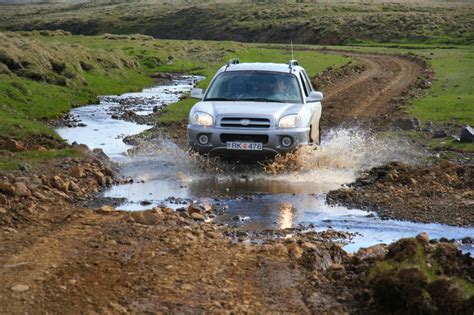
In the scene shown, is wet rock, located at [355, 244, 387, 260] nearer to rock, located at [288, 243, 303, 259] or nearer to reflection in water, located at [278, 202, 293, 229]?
rock, located at [288, 243, 303, 259]

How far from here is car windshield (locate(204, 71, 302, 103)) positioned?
1525 centimetres

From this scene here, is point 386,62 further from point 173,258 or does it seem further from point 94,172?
point 173,258

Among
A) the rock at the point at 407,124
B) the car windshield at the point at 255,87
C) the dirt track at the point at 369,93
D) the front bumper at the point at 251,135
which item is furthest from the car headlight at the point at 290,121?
the dirt track at the point at 369,93

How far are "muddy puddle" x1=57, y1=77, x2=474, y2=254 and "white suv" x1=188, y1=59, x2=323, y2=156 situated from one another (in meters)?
0.34

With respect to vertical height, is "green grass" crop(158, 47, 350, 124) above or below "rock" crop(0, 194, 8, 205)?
below

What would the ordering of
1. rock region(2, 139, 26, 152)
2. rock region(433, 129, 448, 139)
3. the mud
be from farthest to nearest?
rock region(433, 129, 448, 139) < rock region(2, 139, 26, 152) < the mud

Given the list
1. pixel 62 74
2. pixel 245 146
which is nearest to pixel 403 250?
pixel 245 146

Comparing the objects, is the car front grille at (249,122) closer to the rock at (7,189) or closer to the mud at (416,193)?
the mud at (416,193)

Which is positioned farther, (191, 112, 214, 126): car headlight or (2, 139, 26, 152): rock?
(2, 139, 26, 152): rock

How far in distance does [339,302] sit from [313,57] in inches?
1725

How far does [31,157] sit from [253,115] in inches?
152

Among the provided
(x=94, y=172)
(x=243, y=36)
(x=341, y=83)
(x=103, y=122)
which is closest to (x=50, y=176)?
(x=94, y=172)

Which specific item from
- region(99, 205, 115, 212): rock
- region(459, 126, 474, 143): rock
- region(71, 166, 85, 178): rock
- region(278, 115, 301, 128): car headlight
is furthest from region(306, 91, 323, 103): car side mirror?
region(99, 205, 115, 212): rock

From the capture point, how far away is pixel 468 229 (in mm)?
10531
